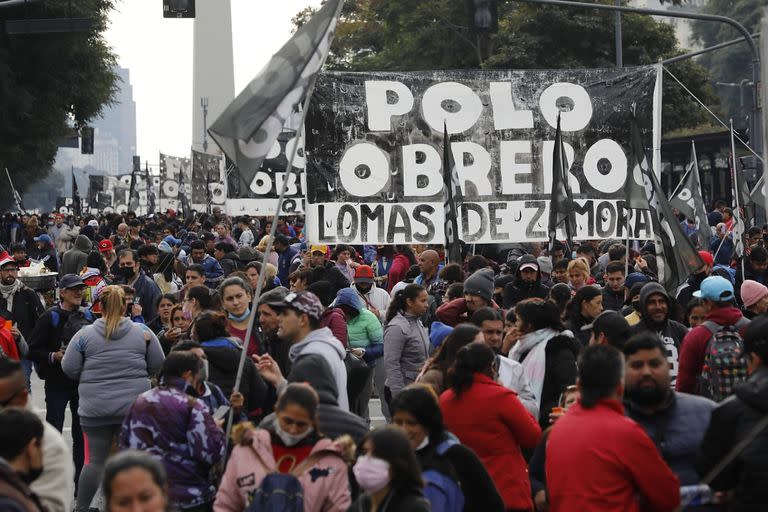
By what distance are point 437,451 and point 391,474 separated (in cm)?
57

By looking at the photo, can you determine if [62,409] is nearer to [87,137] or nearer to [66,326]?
[66,326]

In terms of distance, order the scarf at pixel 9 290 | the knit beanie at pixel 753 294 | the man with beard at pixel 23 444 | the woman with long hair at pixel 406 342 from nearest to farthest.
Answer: the man with beard at pixel 23 444, the knit beanie at pixel 753 294, the woman with long hair at pixel 406 342, the scarf at pixel 9 290

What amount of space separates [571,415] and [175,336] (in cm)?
471

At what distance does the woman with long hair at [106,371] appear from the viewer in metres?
8.49

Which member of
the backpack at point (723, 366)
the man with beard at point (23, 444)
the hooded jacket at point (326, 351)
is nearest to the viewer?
the man with beard at point (23, 444)

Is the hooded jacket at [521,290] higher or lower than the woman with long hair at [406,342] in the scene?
higher

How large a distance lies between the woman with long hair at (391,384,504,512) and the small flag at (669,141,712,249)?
11.5m

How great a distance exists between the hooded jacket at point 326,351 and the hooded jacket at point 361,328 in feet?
11.1

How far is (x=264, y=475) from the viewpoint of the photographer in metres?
5.50

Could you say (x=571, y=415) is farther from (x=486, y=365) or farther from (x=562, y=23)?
(x=562, y=23)

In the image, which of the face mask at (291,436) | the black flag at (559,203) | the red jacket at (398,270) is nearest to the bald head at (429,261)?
the black flag at (559,203)

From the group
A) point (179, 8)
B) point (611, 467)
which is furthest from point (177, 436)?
point (179, 8)

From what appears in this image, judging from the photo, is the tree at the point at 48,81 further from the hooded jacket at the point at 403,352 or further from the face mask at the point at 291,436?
the face mask at the point at 291,436

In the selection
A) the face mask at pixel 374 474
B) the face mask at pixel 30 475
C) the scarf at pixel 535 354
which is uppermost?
the scarf at pixel 535 354
